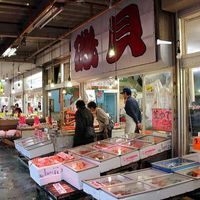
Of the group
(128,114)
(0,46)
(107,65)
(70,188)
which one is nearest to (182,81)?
(128,114)

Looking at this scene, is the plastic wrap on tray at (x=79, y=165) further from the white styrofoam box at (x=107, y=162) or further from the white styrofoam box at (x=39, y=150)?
the white styrofoam box at (x=39, y=150)

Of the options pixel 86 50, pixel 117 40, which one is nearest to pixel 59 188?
pixel 117 40

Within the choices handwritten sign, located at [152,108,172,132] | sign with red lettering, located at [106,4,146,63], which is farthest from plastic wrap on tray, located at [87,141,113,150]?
sign with red lettering, located at [106,4,146,63]

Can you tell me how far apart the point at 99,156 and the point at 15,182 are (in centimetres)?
282

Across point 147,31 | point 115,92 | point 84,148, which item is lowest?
point 84,148

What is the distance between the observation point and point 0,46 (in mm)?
13766

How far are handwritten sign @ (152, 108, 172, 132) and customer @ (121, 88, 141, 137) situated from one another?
662 mm

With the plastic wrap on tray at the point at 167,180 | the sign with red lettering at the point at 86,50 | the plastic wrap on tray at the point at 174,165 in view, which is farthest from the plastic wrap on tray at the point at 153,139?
the sign with red lettering at the point at 86,50

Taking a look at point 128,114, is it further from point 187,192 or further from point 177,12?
point 187,192

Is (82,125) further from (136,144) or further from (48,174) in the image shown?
(48,174)

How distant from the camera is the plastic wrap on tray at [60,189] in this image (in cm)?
550

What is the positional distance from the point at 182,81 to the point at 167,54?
70cm

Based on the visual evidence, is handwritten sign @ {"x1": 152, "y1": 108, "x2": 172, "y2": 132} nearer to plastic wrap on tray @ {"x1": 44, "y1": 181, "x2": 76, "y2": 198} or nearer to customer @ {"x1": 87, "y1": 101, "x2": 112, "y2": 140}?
customer @ {"x1": 87, "y1": 101, "x2": 112, "y2": 140}

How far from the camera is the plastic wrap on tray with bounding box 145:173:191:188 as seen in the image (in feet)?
15.4
